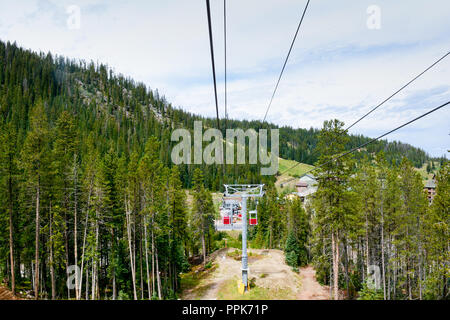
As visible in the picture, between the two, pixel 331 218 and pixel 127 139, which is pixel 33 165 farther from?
pixel 127 139

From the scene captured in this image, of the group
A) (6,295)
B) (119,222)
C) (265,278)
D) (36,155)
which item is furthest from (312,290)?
(36,155)

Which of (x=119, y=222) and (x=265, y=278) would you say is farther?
(x=265, y=278)

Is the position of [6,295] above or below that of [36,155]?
below

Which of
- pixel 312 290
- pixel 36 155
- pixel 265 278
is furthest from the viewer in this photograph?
pixel 312 290

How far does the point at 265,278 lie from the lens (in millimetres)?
25047

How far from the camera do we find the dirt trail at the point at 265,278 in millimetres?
23625

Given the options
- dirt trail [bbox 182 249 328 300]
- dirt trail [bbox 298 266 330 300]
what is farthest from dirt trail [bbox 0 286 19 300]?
dirt trail [bbox 298 266 330 300]

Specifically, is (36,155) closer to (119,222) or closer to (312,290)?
(119,222)

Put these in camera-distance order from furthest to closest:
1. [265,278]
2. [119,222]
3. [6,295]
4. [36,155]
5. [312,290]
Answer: [312,290]
[265,278]
[119,222]
[6,295]
[36,155]

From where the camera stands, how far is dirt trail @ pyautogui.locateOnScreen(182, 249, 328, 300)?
2362cm

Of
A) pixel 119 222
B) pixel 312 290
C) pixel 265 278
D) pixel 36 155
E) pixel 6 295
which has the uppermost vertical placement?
pixel 36 155

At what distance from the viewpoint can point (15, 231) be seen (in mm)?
20516

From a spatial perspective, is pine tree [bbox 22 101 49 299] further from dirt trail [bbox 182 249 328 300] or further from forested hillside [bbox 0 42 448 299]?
dirt trail [bbox 182 249 328 300]
